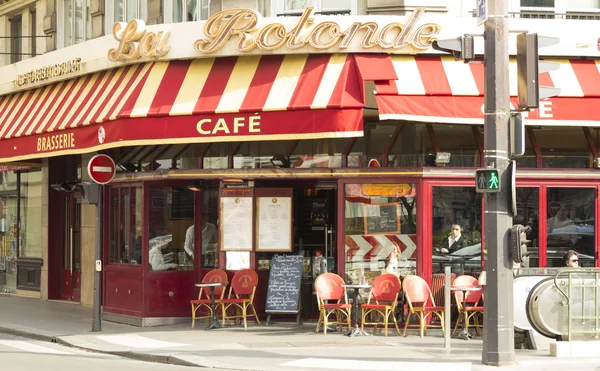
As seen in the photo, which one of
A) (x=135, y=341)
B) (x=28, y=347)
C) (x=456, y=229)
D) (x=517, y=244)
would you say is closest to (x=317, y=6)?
(x=456, y=229)

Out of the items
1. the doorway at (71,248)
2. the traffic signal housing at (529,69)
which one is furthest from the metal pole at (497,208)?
the doorway at (71,248)

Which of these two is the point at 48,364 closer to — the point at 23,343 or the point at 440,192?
the point at 23,343

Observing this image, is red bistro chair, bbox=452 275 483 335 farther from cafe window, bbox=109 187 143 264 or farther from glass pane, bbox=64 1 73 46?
glass pane, bbox=64 1 73 46

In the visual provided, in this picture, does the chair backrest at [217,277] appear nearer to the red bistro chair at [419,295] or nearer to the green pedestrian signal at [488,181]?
the red bistro chair at [419,295]

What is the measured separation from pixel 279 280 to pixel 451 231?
316cm

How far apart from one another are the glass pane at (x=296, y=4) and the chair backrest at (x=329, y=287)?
15.8 ft

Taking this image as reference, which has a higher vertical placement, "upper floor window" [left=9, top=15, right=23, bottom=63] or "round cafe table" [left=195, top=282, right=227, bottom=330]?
"upper floor window" [left=9, top=15, right=23, bottom=63]

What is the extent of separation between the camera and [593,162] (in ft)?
57.8

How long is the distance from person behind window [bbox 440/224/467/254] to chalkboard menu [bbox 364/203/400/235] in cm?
83

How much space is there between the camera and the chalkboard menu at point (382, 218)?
17.7 metres

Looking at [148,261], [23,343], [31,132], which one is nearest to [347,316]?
[148,261]

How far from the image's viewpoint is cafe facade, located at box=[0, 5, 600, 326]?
663 inches

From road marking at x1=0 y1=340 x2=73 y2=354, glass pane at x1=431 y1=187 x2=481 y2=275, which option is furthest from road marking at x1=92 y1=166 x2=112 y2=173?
glass pane at x1=431 y1=187 x2=481 y2=275

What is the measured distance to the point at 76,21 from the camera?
23.8 m
